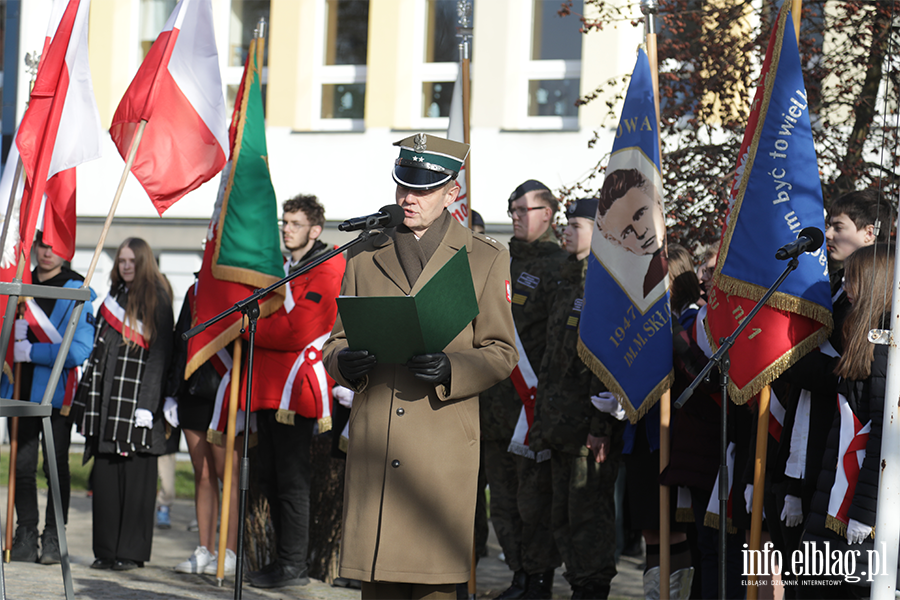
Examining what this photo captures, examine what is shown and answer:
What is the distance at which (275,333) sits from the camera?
621cm

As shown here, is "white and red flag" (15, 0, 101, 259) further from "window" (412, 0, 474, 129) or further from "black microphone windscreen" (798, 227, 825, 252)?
"window" (412, 0, 474, 129)

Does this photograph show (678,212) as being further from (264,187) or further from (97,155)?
(97,155)

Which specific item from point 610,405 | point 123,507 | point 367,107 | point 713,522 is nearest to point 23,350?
point 123,507

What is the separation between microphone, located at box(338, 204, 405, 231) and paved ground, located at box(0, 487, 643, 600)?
3006 millimetres

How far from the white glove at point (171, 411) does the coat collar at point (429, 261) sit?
342cm

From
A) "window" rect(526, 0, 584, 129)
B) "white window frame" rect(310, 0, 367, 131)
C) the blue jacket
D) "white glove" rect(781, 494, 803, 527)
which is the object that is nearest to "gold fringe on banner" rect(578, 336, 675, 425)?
"white glove" rect(781, 494, 803, 527)

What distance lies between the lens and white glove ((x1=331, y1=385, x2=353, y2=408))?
6.48 m

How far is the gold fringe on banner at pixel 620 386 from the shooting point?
16.9ft

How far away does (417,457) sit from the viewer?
3582 mm

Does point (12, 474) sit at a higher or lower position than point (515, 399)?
lower

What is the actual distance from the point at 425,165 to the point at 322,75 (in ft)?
35.1

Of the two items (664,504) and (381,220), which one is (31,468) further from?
(381,220)

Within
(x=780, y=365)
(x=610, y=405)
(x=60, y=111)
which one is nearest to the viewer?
(x=780, y=365)

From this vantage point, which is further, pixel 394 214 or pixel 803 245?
pixel 803 245
